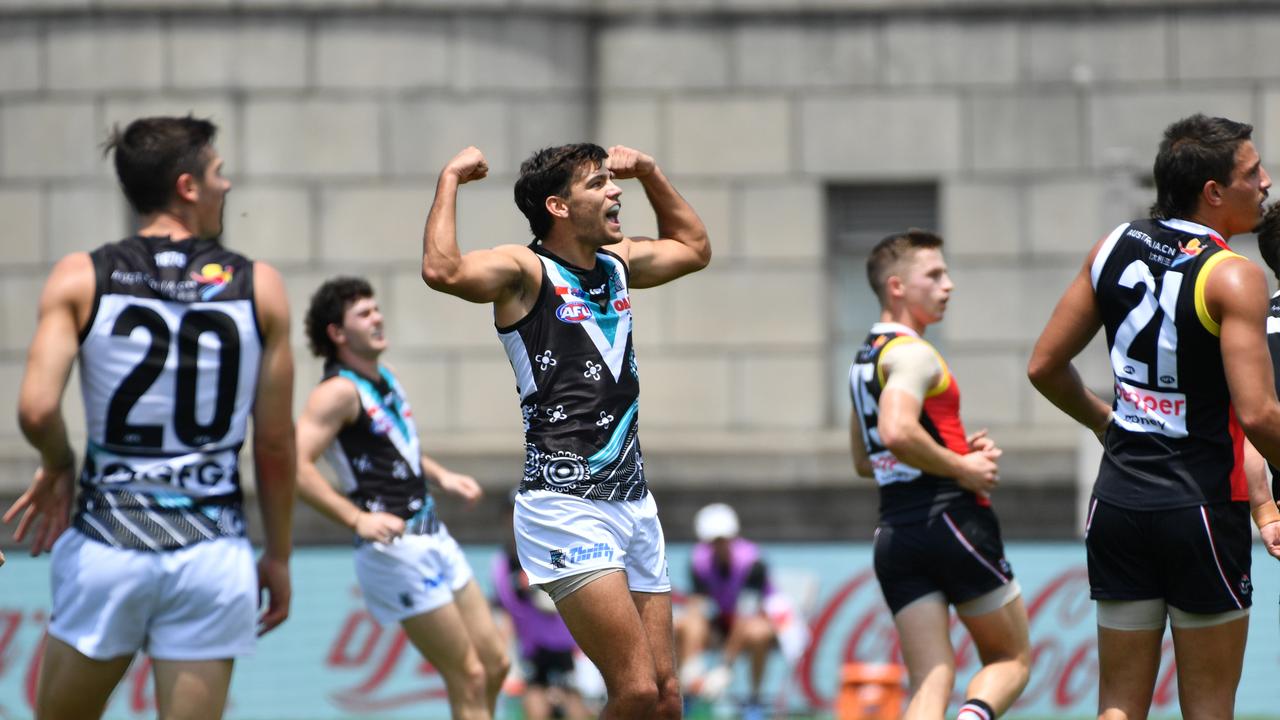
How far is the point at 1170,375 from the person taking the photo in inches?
222

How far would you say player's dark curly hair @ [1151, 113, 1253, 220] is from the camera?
566 cm

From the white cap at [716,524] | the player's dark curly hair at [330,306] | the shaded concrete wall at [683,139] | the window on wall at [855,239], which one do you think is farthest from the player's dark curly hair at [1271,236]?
the window on wall at [855,239]

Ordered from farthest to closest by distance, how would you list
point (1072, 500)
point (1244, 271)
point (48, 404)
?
1. point (1072, 500)
2. point (1244, 271)
3. point (48, 404)

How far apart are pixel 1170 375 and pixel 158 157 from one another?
3397mm

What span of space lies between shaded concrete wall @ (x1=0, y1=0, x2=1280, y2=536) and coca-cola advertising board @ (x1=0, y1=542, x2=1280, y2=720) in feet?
6.16

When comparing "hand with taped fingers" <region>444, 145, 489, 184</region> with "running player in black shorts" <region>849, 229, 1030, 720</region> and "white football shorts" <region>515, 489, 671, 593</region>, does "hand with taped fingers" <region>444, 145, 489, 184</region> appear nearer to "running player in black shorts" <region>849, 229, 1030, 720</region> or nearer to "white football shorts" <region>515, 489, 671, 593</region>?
"white football shorts" <region>515, 489, 671, 593</region>

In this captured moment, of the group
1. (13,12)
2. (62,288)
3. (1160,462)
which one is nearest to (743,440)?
(13,12)

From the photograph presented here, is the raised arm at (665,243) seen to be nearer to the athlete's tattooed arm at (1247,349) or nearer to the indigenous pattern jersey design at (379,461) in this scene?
the indigenous pattern jersey design at (379,461)

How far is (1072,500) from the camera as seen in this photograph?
14.8 metres

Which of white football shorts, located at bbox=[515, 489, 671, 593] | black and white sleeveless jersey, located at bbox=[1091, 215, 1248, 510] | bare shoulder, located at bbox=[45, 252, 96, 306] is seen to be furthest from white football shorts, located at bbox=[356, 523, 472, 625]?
black and white sleeveless jersey, located at bbox=[1091, 215, 1248, 510]

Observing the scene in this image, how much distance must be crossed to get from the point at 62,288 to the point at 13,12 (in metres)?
11.5

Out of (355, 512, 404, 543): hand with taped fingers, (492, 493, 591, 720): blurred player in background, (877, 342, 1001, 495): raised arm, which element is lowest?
(492, 493, 591, 720): blurred player in background

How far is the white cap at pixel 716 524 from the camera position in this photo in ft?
47.0

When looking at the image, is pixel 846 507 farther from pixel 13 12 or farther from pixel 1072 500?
→ pixel 13 12
